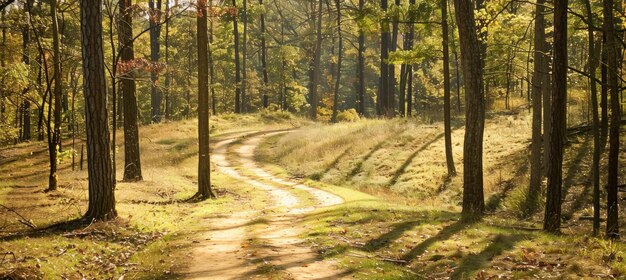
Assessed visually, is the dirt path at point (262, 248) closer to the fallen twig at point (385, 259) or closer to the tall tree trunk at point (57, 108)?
the fallen twig at point (385, 259)

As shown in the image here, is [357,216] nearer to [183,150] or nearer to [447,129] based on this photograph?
[447,129]

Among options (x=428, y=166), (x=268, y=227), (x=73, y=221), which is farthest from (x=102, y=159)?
(x=428, y=166)

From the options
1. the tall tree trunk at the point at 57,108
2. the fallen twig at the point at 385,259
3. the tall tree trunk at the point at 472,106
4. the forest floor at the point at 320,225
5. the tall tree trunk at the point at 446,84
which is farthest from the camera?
the tall tree trunk at the point at 446,84

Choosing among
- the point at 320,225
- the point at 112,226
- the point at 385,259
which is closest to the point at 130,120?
the point at 112,226

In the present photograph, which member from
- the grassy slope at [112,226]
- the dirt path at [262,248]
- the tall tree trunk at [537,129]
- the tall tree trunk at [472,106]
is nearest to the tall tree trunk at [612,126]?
the tall tree trunk at [472,106]

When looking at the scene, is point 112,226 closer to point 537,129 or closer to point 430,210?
point 430,210

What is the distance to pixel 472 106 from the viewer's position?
42.9 ft

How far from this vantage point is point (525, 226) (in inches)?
504

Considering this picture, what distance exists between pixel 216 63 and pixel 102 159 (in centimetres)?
4778

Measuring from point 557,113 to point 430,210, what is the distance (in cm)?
481

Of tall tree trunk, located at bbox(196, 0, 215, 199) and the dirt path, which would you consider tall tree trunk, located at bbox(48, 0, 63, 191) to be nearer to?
tall tree trunk, located at bbox(196, 0, 215, 199)

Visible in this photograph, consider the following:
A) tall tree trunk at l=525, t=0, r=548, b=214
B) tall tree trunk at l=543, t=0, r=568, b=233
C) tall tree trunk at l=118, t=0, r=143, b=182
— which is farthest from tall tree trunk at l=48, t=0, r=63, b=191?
tall tree trunk at l=525, t=0, r=548, b=214

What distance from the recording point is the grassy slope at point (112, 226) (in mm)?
8688

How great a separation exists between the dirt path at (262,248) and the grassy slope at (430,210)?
0.58m
